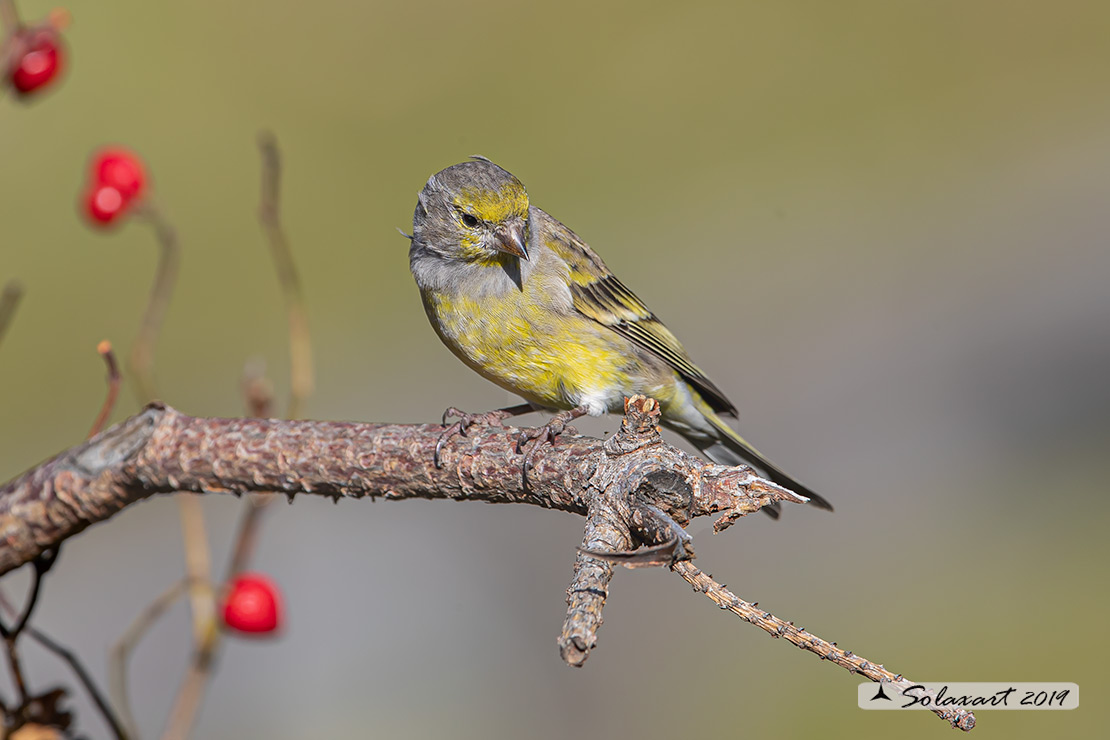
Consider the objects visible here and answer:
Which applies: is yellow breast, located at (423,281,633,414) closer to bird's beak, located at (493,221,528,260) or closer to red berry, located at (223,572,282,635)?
bird's beak, located at (493,221,528,260)

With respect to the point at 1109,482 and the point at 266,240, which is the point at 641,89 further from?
the point at 1109,482

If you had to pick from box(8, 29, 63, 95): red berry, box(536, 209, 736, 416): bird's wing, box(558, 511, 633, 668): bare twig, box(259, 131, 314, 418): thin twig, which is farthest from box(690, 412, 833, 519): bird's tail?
box(8, 29, 63, 95): red berry

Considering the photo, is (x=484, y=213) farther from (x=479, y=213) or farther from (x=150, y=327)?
(x=150, y=327)

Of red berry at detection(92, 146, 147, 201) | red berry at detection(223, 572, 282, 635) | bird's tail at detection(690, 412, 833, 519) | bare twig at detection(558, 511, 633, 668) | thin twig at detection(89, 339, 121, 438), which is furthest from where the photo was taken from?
bird's tail at detection(690, 412, 833, 519)

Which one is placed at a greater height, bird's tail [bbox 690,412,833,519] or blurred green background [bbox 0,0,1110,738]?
blurred green background [bbox 0,0,1110,738]

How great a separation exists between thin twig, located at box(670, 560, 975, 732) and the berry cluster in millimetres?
2149

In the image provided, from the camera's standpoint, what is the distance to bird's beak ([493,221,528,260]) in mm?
3486

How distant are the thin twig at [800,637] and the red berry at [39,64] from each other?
2.06 metres

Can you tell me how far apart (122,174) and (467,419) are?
1285 millimetres

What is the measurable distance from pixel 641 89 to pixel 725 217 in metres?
2.80

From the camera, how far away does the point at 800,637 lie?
1741 millimetres

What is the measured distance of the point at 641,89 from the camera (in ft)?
43.6

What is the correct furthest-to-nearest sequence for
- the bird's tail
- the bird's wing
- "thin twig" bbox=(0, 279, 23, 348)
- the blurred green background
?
the blurred green background, the bird's tail, the bird's wing, "thin twig" bbox=(0, 279, 23, 348)

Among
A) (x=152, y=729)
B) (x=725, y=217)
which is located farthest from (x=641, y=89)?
(x=152, y=729)
